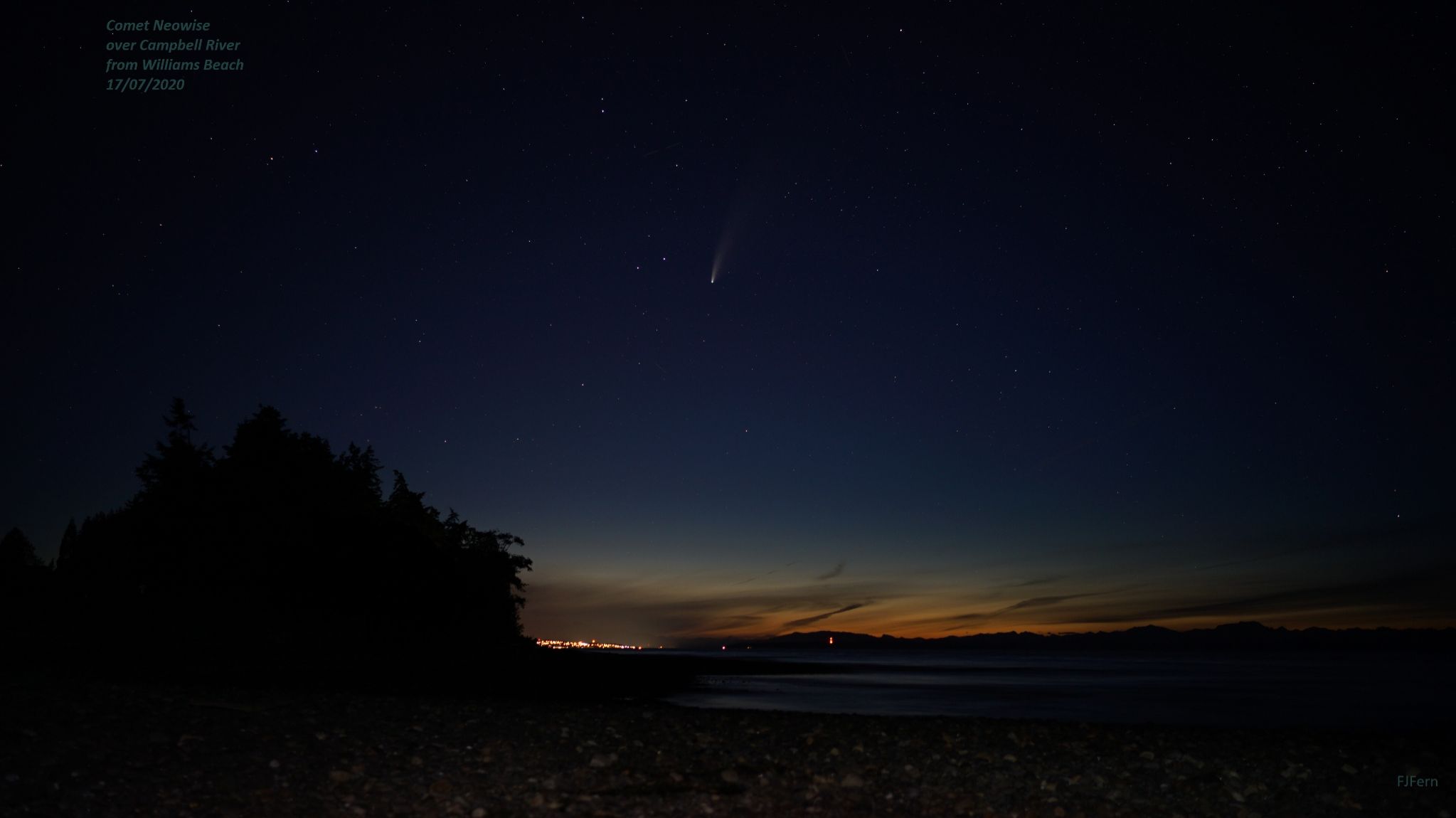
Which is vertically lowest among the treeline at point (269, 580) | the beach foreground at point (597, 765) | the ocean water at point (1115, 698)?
the ocean water at point (1115, 698)

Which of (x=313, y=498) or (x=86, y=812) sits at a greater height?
(x=313, y=498)

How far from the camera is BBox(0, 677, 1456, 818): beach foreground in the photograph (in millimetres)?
10016

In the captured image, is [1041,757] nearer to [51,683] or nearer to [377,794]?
[377,794]

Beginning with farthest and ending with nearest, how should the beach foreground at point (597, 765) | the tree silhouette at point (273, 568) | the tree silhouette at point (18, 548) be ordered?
the tree silhouette at point (18, 548), the tree silhouette at point (273, 568), the beach foreground at point (597, 765)

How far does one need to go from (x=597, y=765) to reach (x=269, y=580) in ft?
127

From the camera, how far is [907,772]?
41.5 ft

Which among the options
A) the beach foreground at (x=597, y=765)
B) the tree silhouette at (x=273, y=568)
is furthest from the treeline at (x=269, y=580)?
the beach foreground at (x=597, y=765)

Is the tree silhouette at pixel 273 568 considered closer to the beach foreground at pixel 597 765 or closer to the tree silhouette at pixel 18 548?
the beach foreground at pixel 597 765

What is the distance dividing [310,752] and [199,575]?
4460 cm

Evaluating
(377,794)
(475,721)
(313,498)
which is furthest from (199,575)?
(377,794)

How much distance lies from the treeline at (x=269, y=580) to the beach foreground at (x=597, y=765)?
1403 centimetres

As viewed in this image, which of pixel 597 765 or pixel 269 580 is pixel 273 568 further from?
pixel 597 765

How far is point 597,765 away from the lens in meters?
12.1

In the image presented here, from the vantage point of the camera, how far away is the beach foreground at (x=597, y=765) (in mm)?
10016
